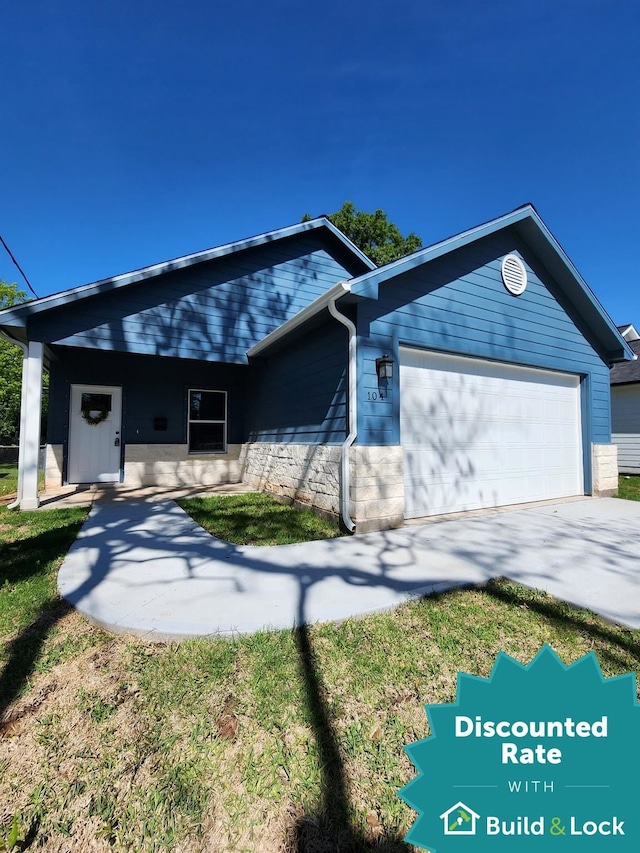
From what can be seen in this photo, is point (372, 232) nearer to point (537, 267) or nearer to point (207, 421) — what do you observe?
point (537, 267)

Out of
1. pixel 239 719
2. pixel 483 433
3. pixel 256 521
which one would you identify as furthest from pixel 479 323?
pixel 239 719

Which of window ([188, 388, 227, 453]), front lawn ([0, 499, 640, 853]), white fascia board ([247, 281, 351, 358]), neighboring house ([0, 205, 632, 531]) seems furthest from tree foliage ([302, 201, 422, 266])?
front lawn ([0, 499, 640, 853])

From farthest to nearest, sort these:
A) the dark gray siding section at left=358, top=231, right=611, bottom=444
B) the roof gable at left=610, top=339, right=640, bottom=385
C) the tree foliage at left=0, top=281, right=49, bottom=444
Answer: the tree foliage at left=0, top=281, right=49, bottom=444 < the roof gable at left=610, top=339, right=640, bottom=385 < the dark gray siding section at left=358, top=231, right=611, bottom=444

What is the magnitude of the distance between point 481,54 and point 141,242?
10.5 meters

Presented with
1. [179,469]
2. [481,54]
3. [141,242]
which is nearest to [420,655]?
[179,469]

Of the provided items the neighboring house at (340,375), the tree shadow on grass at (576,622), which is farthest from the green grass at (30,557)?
the tree shadow on grass at (576,622)

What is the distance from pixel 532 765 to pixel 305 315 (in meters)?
5.23

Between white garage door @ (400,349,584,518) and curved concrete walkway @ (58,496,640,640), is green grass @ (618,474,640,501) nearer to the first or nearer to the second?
white garage door @ (400,349,584,518)

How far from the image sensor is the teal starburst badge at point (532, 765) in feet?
4.17

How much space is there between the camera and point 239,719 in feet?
5.93

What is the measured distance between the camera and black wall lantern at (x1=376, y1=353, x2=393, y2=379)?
5.08 m

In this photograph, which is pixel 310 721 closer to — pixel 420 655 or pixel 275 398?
pixel 420 655

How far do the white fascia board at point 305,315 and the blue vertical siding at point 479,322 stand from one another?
0.48 metres

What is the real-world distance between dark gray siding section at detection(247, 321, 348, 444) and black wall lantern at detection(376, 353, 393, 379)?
1.54 feet
